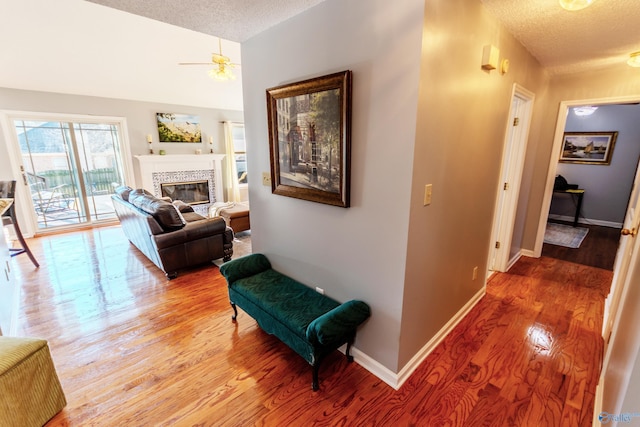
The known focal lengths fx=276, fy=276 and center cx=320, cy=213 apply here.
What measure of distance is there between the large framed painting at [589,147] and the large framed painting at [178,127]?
7.81m

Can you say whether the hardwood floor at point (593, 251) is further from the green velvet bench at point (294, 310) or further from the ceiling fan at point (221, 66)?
the ceiling fan at point (221, 66)

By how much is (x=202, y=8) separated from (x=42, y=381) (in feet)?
7.81

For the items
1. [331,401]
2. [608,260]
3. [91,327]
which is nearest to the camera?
[331,401]

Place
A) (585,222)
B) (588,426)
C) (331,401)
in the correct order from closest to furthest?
(588,426) < (331,401) < (585,222)

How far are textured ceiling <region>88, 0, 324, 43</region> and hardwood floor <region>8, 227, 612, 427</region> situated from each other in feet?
7.78

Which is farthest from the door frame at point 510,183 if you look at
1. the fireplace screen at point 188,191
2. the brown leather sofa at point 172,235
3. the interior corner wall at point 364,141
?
the fireplace screen at point 188,191

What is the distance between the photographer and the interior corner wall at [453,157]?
1.50 m

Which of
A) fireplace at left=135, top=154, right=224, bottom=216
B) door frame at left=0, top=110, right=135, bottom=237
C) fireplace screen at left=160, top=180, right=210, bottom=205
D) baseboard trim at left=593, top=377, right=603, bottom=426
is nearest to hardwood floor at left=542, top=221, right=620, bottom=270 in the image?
baseboard trim at left=593, top=377, right=603, bottom=426

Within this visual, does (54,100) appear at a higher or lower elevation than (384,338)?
higher

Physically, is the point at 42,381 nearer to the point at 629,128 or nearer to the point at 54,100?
the point at 54,100

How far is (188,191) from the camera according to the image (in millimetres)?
6656

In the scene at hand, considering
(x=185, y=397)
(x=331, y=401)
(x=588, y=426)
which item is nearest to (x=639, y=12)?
(x=588, y=426)

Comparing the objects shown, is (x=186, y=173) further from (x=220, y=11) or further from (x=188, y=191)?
(x=220, y=11)

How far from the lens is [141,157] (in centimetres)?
573
